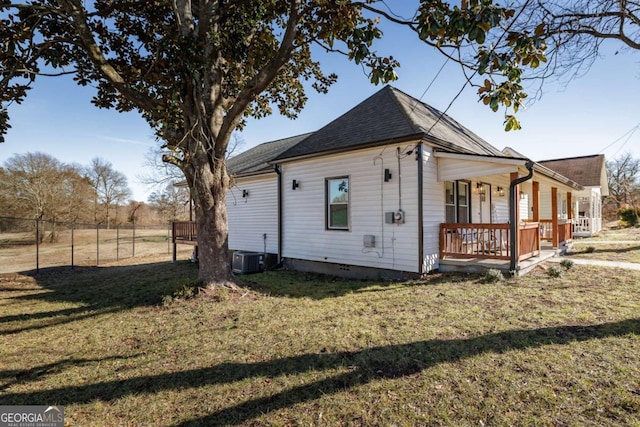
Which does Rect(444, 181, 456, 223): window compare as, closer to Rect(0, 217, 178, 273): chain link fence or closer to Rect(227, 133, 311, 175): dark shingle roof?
Rect(227, 133, 311, 175): dark shingle roof

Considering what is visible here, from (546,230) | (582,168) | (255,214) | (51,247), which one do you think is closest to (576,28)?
(546,230)

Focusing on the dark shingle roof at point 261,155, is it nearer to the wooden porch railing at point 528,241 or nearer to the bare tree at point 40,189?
the wooden porch railing at point 528,241

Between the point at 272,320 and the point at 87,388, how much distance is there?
96.9 inches

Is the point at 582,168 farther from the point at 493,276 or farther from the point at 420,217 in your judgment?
the point at 420,217

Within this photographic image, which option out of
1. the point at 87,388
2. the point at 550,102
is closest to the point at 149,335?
the point at 87,388

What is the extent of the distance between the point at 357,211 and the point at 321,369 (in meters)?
5.56

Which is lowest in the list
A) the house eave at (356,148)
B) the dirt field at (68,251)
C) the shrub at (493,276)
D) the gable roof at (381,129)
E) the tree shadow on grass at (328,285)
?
the dirt field at (68,251)

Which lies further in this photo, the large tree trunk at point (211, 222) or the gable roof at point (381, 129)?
the gable roof at point (381, 129)

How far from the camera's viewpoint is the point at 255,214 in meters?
11.9

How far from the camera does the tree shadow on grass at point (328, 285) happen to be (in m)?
6.86

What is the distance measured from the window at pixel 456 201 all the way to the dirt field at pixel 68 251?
13.8 m

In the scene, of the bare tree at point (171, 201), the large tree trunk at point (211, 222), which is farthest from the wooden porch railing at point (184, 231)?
the bare tree at point (171, 201)

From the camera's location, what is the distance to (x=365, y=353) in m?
3.67

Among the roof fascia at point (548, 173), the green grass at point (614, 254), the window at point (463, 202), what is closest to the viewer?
the roof fascia at point (548, 173)
